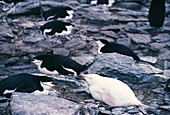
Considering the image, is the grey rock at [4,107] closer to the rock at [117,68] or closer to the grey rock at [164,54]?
the rock at [117,68]

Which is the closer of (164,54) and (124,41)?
(164,54)

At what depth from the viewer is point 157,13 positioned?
24.4 feet

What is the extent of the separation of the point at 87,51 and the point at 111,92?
2977 millimetres

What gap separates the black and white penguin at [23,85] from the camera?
3857mm

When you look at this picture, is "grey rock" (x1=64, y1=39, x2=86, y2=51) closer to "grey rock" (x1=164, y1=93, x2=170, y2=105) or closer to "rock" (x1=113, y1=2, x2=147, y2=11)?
"grey rock" (x1=164, y1=93, x2=170, y2=105)

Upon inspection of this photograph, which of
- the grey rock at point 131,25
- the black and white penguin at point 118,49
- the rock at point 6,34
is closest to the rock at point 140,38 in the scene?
the grey rock at point 131,25

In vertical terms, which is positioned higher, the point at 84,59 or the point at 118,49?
the point at 118,49

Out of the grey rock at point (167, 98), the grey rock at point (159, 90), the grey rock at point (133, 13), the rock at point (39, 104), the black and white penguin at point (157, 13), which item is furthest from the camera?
the grey rock at point (133, 13)

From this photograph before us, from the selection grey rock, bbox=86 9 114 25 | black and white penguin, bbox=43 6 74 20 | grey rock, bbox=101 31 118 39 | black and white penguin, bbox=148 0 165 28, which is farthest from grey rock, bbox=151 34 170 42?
black and white penguin, bbox=43 6 74 20

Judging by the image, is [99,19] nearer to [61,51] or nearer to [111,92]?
[61,51]

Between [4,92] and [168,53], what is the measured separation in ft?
12.3

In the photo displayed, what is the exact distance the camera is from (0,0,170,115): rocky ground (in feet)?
10.9

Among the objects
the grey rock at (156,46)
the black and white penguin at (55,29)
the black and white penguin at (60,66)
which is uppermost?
the black and white penguin at (55,29)

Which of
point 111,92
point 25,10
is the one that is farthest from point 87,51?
point 25,10
